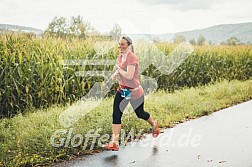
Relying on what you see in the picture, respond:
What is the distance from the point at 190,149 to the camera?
593 cm

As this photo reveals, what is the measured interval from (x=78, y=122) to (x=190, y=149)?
7.07 feet

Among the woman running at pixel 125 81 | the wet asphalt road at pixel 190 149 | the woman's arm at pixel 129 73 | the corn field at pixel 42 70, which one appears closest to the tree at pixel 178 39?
the corn field at pixel 42 70

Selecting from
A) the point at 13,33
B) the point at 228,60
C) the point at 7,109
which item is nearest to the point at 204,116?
the point at 7,109

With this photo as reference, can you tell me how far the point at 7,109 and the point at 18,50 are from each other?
4.45ft

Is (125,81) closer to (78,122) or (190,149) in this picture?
(190,149)

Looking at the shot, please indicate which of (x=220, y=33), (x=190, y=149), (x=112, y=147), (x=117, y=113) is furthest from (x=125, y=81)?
(x=220, y=33)

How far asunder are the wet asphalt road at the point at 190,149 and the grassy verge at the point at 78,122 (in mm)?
346

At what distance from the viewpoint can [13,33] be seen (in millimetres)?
9312

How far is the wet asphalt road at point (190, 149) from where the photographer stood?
523 cm

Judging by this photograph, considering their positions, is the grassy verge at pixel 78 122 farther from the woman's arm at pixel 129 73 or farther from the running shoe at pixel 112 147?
the woman's arm at pixel 129 73

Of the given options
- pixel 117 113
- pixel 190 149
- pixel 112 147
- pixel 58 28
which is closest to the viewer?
pixel 112 147

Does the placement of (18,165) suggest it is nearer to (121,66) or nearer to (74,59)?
(121,66)

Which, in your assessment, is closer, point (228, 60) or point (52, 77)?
point (52, 77)

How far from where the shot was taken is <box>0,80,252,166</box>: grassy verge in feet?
17.6
